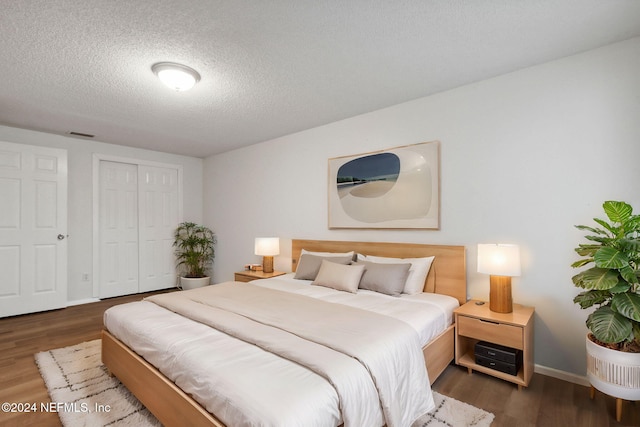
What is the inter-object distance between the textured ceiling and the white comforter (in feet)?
6.35

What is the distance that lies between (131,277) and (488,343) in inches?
207

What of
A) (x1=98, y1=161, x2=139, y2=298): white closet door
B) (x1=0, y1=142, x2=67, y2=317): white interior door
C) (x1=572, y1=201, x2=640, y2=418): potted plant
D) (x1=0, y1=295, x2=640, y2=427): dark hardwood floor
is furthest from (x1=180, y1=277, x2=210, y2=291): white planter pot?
(x1=572, y1=201, x2=640, y2=418): potted plant

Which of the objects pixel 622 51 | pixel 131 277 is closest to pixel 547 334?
pixel 622 51

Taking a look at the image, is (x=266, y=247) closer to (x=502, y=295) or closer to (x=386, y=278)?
(x=386, y=278)

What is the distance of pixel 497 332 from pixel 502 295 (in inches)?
11.6

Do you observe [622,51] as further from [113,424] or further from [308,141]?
[113,424]

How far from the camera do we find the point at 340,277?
3.01 meters

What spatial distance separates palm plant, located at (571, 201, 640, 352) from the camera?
67.9 inches

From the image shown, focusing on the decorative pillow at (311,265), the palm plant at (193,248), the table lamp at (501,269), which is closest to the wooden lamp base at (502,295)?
the table lamp at (501,269)

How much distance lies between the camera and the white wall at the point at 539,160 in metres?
2.22

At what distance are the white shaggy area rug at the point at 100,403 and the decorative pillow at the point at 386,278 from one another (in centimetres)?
88

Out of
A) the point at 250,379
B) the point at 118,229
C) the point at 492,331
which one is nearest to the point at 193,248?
the point at 118,229

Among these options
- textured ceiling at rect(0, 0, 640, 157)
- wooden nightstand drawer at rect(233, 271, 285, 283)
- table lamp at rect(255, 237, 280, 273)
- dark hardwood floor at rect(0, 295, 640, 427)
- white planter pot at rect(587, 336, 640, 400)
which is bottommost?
dark hardwood floor at rect(0, 295, 640, 427)

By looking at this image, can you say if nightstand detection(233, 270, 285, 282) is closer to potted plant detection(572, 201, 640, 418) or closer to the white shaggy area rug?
the white shaggy area rug
